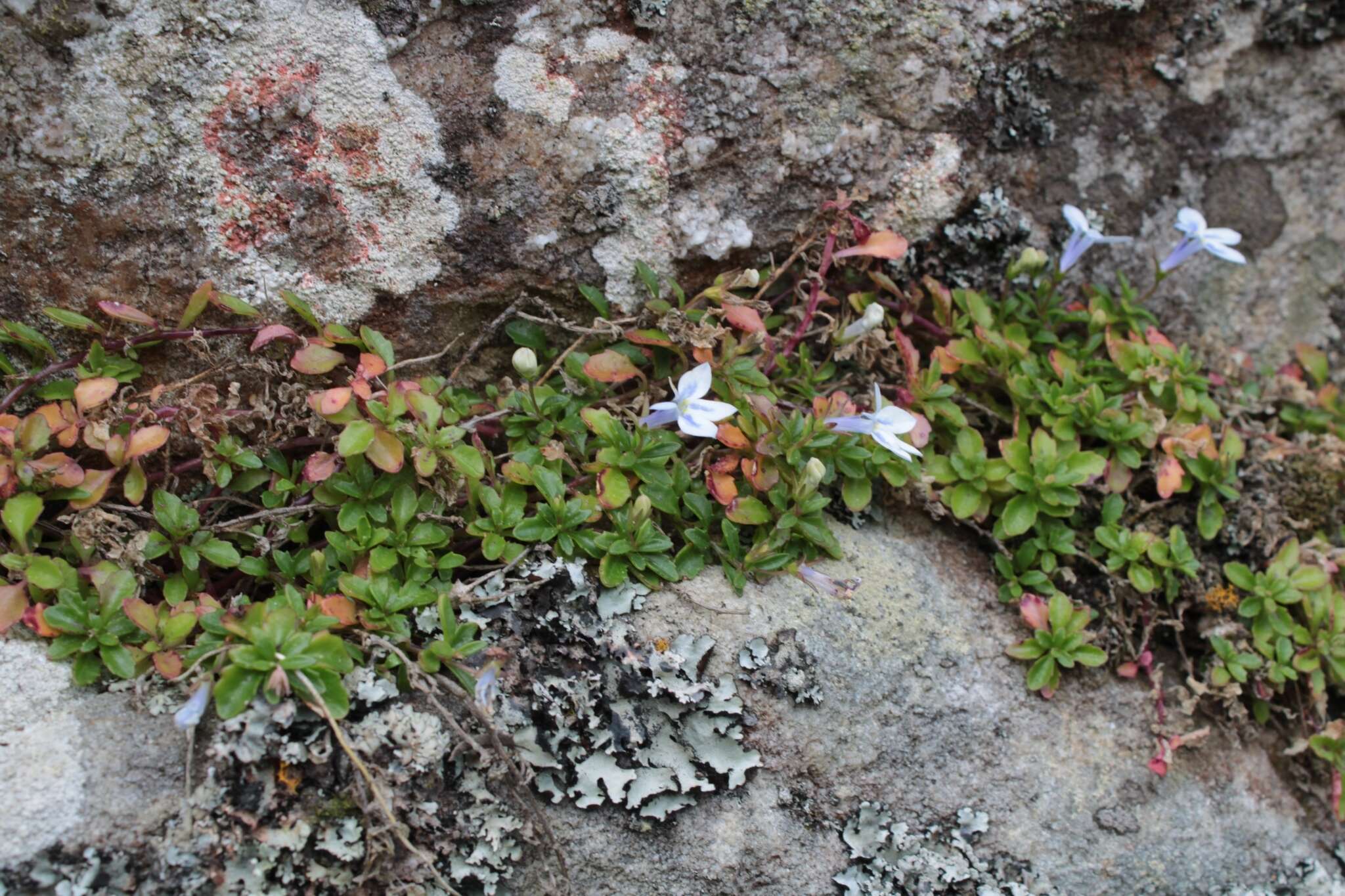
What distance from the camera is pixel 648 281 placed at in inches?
102

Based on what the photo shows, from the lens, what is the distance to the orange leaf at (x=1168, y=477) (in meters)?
2.72

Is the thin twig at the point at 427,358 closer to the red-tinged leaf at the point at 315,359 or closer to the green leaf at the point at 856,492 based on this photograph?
the red-tinged leaf at the point at 315,359

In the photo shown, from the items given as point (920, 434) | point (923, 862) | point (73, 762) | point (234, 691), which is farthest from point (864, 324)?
point (73, 762)

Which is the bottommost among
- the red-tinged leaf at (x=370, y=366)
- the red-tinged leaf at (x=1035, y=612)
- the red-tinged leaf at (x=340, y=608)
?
the red-tinged leaf at (x=1035, y=612)

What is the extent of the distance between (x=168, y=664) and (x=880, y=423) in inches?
66.2

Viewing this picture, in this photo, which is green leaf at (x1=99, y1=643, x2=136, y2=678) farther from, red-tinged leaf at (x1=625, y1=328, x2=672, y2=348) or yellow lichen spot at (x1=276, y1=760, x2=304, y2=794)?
red-tinged leaf at (x1=625, y1=328, x2=672, y2=348)

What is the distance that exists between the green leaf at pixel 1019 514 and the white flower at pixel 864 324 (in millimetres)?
604

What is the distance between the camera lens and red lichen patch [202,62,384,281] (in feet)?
7.69

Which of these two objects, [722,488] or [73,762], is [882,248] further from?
[73,762]

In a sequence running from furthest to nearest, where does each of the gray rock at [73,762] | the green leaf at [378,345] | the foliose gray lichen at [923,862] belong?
the green leaf at [378,345] < the foliose gray lichen at [923,862] < the gray rock at [73,762]

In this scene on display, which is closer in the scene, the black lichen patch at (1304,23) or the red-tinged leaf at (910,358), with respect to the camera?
the red-tinged leaf at (910,358)

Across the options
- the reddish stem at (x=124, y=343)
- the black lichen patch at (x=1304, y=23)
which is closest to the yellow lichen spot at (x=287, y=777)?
the reddish stem at (x=124, y=343)

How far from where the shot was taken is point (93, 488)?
7.26ft

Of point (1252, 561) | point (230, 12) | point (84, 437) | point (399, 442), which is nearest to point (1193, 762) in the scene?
point (1252, 561)
